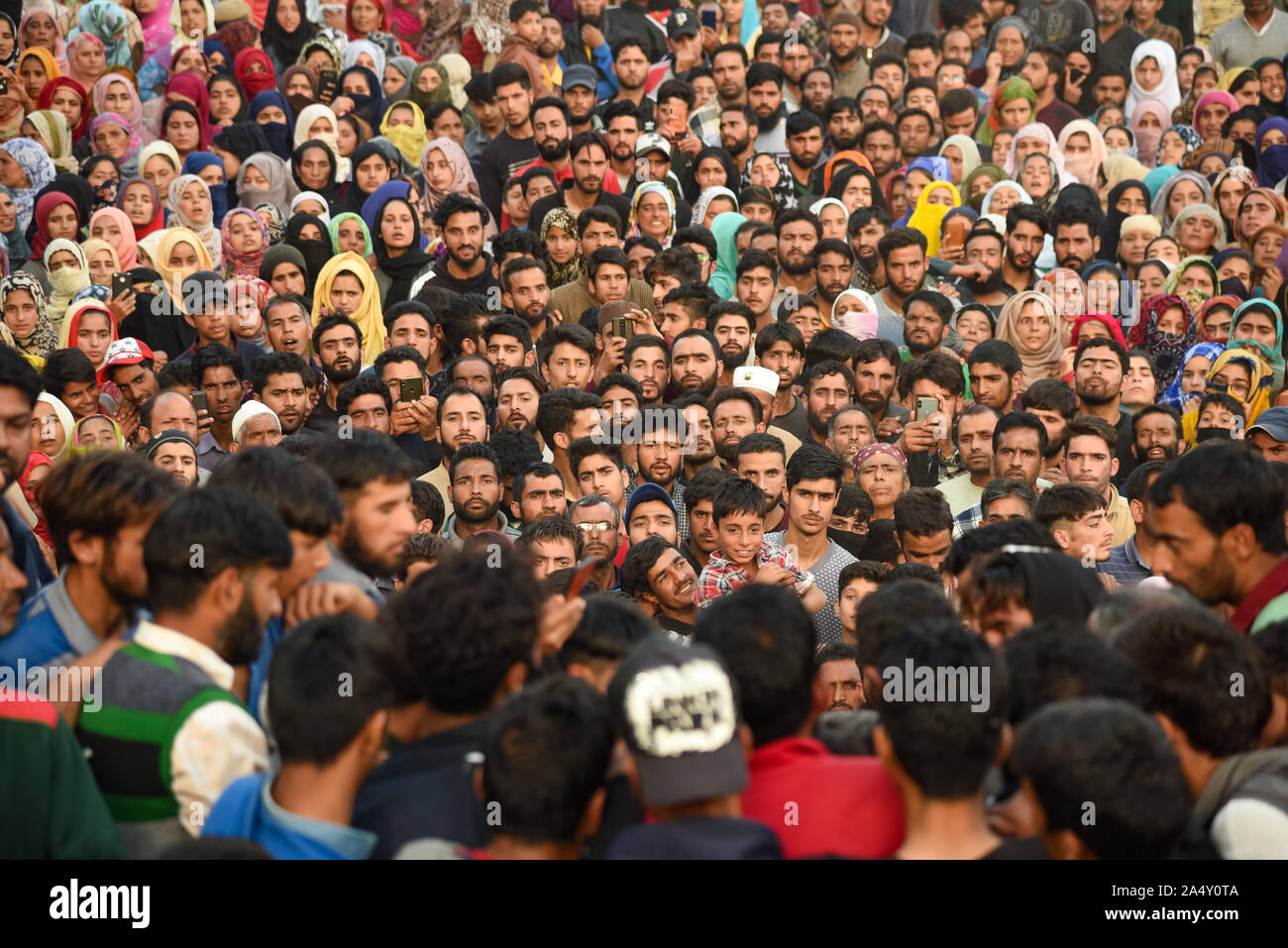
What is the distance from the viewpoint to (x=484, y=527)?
7156 mm

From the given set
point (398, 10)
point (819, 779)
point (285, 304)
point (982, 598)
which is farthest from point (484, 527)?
point (398, 10)

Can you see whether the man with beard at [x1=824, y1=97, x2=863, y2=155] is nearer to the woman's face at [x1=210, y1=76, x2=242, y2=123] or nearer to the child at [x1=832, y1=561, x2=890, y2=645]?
the woman's face at [x1=210, y1=76, x2=242, y2=123]

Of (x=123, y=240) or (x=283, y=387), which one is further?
(x=123, y=240)

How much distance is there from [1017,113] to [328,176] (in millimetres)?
5869

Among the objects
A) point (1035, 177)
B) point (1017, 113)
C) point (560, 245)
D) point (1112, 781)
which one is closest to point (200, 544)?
point (1112, 781)

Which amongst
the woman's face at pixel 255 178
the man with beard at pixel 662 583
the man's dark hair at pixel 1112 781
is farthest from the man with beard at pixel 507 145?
the man's dark hair at pixel 1112 781

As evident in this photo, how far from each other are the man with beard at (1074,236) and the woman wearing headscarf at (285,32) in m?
6.90

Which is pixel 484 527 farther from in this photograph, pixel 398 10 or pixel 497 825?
pixel 398 10

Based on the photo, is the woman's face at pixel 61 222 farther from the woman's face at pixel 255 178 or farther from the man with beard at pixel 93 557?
the man with beard at pixel 93 557

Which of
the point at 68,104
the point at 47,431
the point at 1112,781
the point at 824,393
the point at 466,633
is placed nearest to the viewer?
the point at 1112,781

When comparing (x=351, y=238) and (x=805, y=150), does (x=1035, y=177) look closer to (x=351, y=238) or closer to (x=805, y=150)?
(x=805, y=150)

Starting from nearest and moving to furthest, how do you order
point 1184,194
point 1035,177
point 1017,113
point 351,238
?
point 351,238
point 1184,194
point 1035,177
point 1017,113

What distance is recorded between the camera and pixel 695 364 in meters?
8.59

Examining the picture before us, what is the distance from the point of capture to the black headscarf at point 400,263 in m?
10.2
